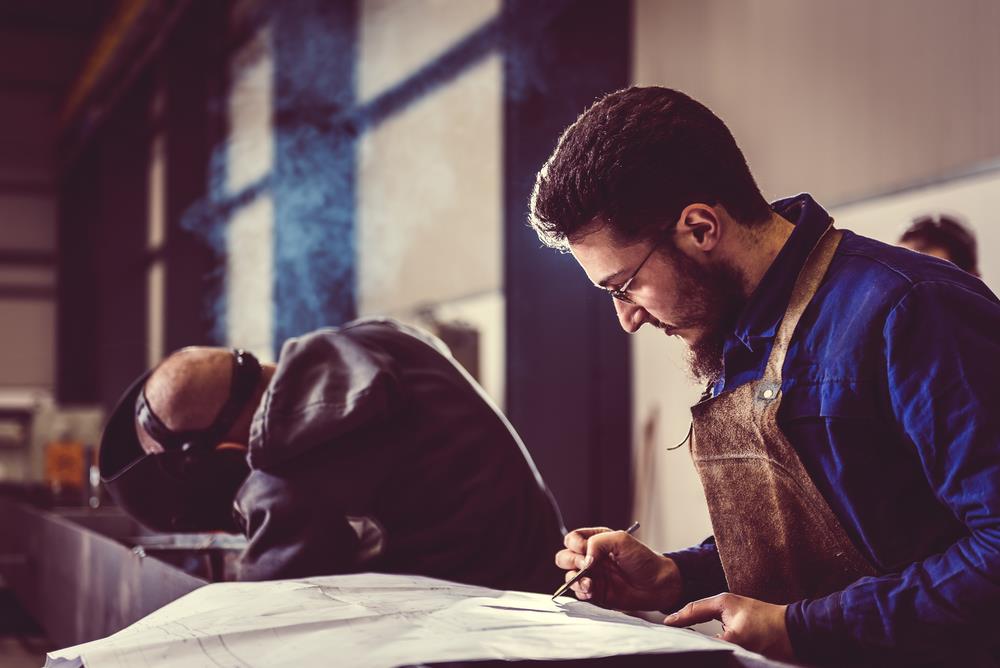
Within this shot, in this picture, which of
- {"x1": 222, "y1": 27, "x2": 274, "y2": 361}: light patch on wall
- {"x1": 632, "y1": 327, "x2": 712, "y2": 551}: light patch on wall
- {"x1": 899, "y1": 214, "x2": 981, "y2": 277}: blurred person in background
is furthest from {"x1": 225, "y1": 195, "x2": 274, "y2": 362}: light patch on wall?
{"x1": 899, "y1": 214, "x2": 981, "y2": 277}: blurred person in background

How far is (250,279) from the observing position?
705 cm

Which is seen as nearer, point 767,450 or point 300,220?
point 767,450

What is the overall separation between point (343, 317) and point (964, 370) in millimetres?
5267

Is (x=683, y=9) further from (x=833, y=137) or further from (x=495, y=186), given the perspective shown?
(x=495, y=186)

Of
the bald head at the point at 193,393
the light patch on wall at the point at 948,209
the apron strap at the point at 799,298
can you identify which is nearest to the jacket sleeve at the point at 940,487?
the apron strap at the point at 799,298

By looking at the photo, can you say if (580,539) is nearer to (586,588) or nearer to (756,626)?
(586,588)

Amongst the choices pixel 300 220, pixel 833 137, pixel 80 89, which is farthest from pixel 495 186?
pixel 80 89

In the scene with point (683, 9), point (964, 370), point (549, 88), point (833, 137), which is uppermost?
point (683, 9)

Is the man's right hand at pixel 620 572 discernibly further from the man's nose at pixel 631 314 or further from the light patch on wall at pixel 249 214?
the light patch on wall at pixel 249 214

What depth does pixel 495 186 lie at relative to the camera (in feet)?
15.4

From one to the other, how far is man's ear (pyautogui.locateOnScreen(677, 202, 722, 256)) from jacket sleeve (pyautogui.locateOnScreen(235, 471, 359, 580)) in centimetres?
68

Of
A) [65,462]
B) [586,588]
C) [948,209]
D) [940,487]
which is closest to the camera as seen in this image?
[940,487]

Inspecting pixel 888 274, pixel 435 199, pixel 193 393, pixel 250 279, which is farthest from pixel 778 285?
pixel 250 279

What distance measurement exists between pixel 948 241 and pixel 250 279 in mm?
5544
